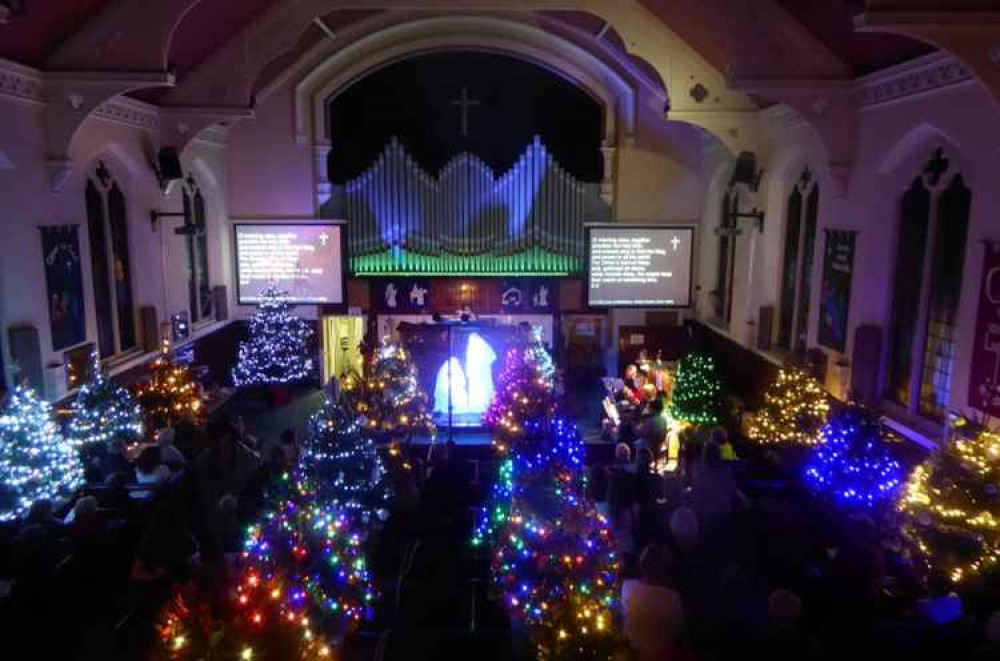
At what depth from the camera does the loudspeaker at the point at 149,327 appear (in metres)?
11.6

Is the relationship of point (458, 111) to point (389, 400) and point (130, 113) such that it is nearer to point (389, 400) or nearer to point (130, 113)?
point (130, 113)

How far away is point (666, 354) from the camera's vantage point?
15375 millimetres

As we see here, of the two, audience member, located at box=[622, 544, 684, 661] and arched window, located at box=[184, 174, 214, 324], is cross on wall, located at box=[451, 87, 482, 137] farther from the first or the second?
audience member, located at box=[622, 544, 684, 661]

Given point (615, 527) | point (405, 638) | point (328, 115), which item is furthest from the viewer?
point (328, 115)

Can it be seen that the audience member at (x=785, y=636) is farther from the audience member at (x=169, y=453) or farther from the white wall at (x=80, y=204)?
the white wall at (x=80, y=204)

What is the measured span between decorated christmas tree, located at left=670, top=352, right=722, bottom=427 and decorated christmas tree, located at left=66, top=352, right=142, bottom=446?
6548 mm

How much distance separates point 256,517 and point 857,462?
547 cm

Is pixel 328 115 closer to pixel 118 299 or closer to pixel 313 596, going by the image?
pixel 118 299

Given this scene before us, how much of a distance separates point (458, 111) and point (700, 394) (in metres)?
7.83

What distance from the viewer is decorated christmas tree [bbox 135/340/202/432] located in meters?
10.1

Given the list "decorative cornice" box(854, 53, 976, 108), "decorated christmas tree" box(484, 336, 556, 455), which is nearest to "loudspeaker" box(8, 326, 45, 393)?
"decorated christmas tree" box(484, 336, 556, 455)

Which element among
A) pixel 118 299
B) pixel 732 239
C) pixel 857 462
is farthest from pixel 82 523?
pixel 732 239

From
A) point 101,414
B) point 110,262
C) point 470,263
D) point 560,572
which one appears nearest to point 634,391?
point 470,263

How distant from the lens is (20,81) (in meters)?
8.50
